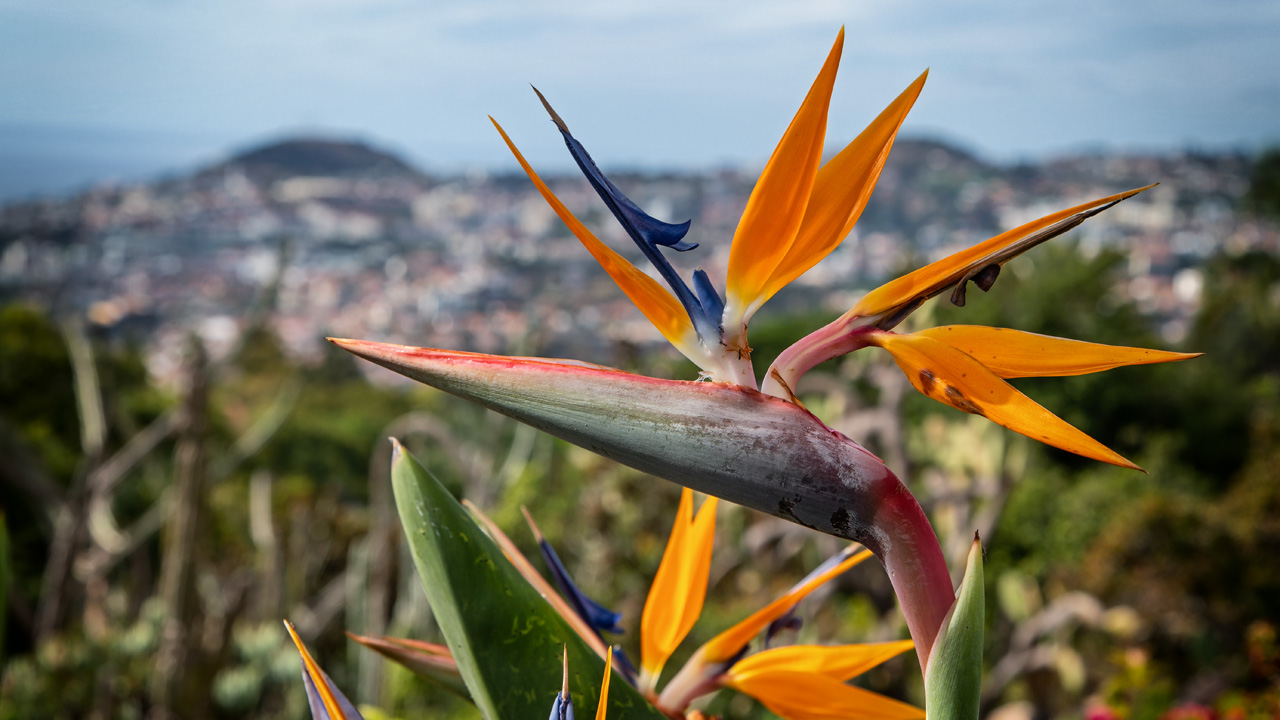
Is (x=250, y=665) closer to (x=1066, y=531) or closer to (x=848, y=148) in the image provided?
(x=848, y=148)

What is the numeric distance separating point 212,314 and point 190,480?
452 inches

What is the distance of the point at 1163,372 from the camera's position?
1207cm

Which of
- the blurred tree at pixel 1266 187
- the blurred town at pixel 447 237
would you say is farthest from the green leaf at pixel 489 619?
the blurred tree at pixel 1266 187

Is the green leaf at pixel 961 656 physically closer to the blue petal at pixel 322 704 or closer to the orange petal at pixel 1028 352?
the orange petal at pixel 1028 352

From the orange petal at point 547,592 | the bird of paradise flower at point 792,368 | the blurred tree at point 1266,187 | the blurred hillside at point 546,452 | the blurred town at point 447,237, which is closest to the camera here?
the bird of paradise flower at point 792,368

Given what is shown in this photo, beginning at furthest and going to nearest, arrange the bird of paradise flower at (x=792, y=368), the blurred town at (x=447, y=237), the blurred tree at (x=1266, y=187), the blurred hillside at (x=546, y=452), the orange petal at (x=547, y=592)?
the blurred tree at (x=1266, y=187), the blurred town at (x=447, y=237), the blurred hillside at (x=546, y=452), the orange petal at (x=547, y=592), the bird of paradise flower at (x=792, y=368)

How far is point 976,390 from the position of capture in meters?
0.33

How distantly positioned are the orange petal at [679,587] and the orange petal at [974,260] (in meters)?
0.17

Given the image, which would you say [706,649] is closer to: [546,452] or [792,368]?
[792,368]

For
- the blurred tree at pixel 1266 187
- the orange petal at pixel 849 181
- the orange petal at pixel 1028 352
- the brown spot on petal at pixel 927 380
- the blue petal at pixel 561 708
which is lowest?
the blue petal at pixel 561 708

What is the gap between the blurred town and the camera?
9547 mm

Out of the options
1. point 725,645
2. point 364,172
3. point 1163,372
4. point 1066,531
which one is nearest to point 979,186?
point 1163,372

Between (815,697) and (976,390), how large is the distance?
204 mm

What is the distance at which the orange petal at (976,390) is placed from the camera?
31 cm
